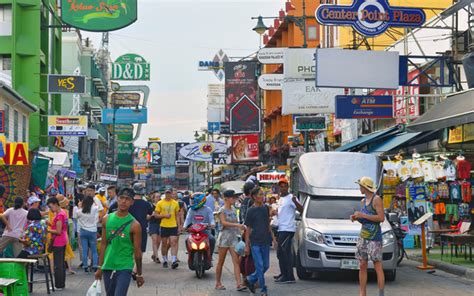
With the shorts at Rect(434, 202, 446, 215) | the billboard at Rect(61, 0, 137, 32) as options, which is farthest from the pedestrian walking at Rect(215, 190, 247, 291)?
the billboard at Rect(61, 0, 137, 32)

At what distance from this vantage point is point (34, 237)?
49.9 ft

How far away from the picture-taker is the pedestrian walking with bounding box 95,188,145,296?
32.7 ft

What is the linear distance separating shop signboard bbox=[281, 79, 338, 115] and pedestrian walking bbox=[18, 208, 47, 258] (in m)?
23.4

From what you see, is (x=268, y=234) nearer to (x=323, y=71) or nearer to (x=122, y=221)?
(x=122, y=221)

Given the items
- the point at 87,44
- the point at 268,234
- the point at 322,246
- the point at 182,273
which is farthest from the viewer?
the point at 87,44

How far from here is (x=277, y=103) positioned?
218ft

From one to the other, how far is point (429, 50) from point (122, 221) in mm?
22274

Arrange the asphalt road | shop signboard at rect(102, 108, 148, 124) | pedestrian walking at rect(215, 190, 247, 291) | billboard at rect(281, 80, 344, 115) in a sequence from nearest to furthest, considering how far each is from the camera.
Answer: the asphalt road → pedestrian walking at rect(215, 190, 247, 291) → billboard at rect(281, 80, 344, 115) → shop signboard at rect(102, 108, 148, 124)

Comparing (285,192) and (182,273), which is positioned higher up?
(285,192)

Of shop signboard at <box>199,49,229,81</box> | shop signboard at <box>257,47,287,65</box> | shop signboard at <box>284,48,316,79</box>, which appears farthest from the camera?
shop signboard at <box>199,49,229,81</box>

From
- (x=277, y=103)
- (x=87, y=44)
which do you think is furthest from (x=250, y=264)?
(x=87, y=44)

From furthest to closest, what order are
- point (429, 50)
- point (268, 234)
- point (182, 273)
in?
point (429, 50), point (182, 273), point (268, 234)

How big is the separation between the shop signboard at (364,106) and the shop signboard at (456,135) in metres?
4.62

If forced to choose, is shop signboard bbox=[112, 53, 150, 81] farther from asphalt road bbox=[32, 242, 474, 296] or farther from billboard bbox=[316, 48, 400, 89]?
asphalt road bbox=[32, 242, 474, 296]
